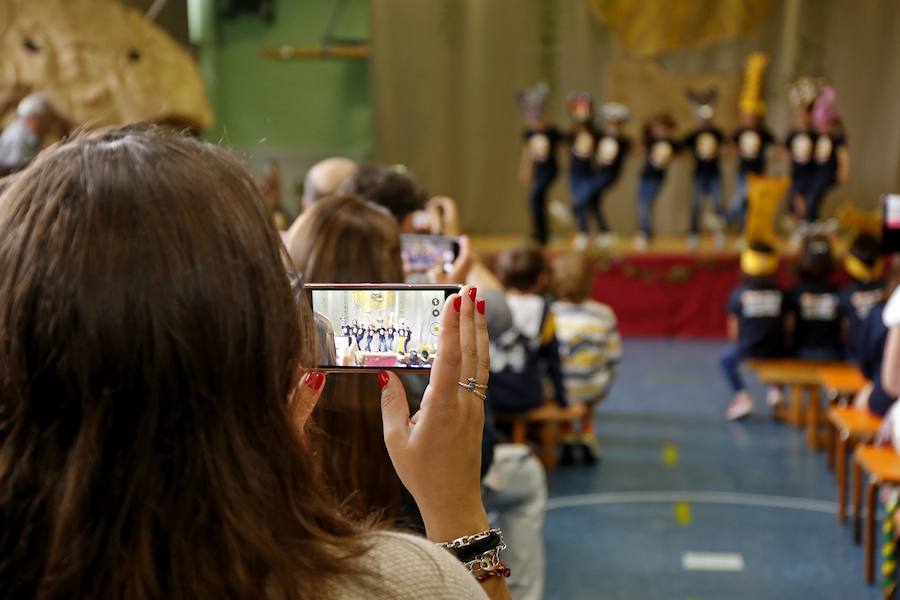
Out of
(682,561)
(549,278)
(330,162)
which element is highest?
(330,162)

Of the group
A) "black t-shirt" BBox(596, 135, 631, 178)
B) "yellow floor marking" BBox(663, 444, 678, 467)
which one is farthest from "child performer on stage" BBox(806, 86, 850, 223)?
"yellow floor marking" BBox(663, 444, 678, 467)

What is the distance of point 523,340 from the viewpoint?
3809 millimetres

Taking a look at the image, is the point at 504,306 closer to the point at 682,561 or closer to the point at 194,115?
the point at 682,561

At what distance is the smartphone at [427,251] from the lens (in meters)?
1.87

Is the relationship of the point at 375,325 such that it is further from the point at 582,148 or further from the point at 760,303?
the point at 582,148

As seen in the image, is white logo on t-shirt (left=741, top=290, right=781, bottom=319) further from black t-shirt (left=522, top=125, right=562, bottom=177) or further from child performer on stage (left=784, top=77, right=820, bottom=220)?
child performer on stage (left=784, top=77, right=820, bottom=220)

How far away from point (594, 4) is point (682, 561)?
7934 millimetres

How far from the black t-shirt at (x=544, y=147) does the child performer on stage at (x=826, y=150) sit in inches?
83.9

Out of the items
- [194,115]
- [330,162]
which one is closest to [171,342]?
[330,162]

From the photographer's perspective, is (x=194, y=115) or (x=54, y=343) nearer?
(x=54, y=343)

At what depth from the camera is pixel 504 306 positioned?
108 inches

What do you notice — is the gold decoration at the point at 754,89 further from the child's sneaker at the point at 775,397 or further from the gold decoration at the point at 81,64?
the gold decoration at the point at 81,64

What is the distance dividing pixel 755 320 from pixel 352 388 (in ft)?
13.1

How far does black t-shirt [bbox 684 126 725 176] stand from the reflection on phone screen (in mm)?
8079
